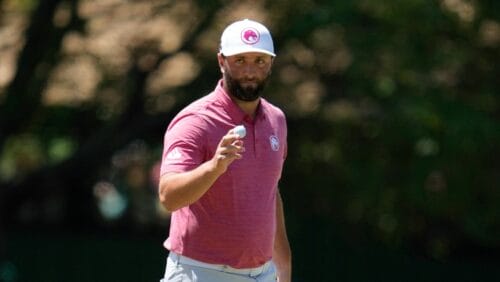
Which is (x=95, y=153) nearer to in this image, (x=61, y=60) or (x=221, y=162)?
(x=61, y=60)

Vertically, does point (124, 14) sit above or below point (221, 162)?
above

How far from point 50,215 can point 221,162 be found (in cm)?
1264

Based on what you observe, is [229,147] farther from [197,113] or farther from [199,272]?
[199,272]

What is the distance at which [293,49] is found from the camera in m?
12.8

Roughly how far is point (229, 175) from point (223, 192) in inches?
2.7

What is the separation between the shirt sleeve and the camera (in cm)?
499

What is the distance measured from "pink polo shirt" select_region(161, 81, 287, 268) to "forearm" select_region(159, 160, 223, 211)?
0.26ft

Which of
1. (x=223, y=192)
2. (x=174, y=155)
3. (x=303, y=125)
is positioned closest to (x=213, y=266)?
(x=223, y=192)

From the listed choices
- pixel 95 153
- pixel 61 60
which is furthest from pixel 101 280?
pixel 61 60

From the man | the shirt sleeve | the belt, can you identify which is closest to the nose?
the man

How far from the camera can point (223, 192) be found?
5125 millimetres

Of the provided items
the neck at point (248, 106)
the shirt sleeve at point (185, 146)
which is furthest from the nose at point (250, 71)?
the shirt sleeve at point (185, 146)

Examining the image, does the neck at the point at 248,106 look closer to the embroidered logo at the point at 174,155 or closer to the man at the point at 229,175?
the man at the point at 229,175

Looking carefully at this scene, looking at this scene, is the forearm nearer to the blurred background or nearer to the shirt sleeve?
the shirt sleeve
